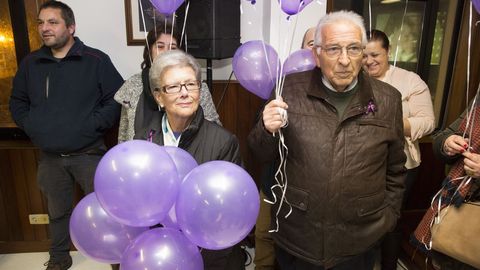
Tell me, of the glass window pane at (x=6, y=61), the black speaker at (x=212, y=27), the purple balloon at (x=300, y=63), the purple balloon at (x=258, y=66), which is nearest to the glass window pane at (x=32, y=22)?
the glass window pane at (x=6, y=61)

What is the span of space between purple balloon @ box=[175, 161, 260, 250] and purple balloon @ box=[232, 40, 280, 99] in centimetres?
82

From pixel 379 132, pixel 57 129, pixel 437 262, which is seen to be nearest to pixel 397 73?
pixel 379 132

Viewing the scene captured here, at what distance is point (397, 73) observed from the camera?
6.95 ft

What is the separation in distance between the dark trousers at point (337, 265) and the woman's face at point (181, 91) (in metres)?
0.76

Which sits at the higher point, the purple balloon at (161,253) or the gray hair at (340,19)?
the gray hair at (340,19)

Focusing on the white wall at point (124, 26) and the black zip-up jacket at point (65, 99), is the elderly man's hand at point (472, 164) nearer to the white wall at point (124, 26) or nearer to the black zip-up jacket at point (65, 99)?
the white wall at point (124, 26)

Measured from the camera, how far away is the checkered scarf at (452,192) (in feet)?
4.52

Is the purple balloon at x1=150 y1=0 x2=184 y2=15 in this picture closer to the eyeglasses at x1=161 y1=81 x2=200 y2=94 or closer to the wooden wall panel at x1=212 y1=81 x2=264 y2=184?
the eyeglasses at x1=161 y1=81 x2=200 y2=94

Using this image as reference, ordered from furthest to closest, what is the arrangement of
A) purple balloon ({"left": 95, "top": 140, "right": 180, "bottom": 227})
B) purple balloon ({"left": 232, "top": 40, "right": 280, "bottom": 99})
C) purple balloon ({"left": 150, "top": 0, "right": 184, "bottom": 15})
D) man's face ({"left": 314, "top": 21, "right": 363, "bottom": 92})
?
1. purple balloon ({"left": 232, "top": 40, "right": 280, "bottom": 99})
2. purple balloon ({"left": 150, "top": 0, "right": 184, "bottom": 15})
3. man's face ({"left": 314, "top": 21, "right": 363, "bottom": 92})
4. purple balloon ({"left": 95, "top": 140, "right": 180, "bottom": 227})

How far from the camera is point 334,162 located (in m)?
1.32

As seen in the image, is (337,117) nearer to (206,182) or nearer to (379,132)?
(379,132)

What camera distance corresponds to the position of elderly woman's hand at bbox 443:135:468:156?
1.39 m

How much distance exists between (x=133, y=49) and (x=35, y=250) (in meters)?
1.71

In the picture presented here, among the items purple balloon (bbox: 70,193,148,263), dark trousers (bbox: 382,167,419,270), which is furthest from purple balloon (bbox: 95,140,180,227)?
dark trousers (bbox: 382,167,419,270)
